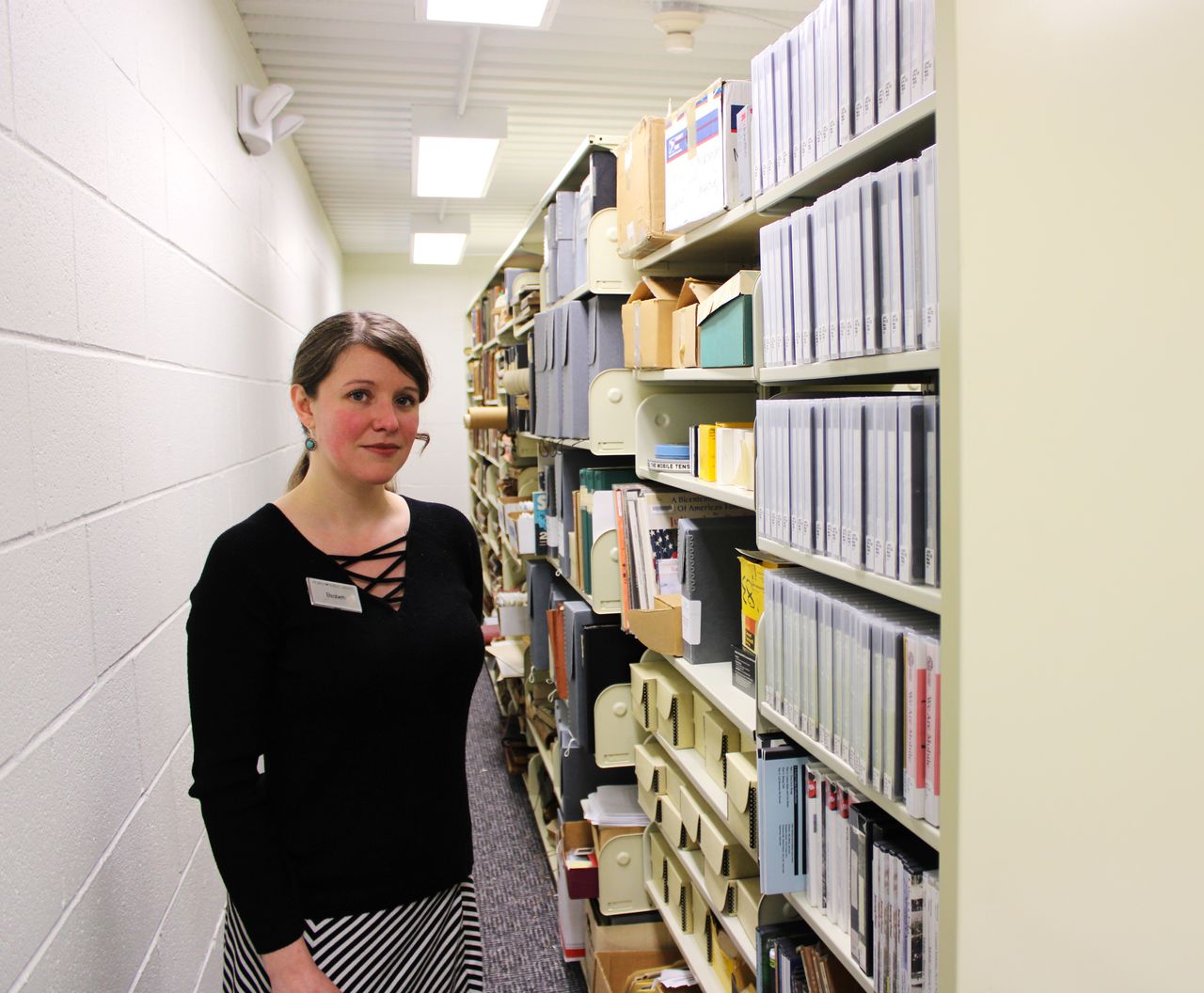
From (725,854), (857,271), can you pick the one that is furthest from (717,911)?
(857,271)

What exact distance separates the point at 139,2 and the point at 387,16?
1.45 metres

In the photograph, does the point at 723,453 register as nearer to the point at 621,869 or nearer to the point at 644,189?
the point at 644,189

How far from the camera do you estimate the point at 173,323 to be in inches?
75.6

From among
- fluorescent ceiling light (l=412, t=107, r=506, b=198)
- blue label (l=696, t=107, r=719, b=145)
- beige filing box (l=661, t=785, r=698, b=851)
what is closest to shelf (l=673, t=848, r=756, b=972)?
beige filing box (l=661, t=785, r=698, b=851)

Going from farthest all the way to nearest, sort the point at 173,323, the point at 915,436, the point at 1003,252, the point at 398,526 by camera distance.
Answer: the point at 173,323 < the point at 398,526 < the point at 915,436 < the point at 1003,252

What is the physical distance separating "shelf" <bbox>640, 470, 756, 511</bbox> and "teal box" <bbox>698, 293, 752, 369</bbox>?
244 millimetres

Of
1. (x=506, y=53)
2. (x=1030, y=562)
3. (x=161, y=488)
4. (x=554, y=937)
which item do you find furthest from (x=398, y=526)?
(x=506, y=53)

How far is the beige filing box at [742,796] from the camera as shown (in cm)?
168

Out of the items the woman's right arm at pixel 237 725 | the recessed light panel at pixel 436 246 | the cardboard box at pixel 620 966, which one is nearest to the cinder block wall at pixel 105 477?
the woman's right arm at pixel 237 725

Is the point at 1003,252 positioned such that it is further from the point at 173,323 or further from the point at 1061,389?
the point at 173,323

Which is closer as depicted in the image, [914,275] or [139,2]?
[914,275]

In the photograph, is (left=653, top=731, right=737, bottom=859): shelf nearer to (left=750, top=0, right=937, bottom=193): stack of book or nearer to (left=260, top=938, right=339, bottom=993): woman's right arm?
(left=260, top=938, right=339, bottom=993): woman's right arm

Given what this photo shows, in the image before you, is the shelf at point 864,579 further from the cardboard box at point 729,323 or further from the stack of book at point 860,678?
the cardboard box at point 729,323

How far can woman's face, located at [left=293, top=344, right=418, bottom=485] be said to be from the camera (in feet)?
4.54
